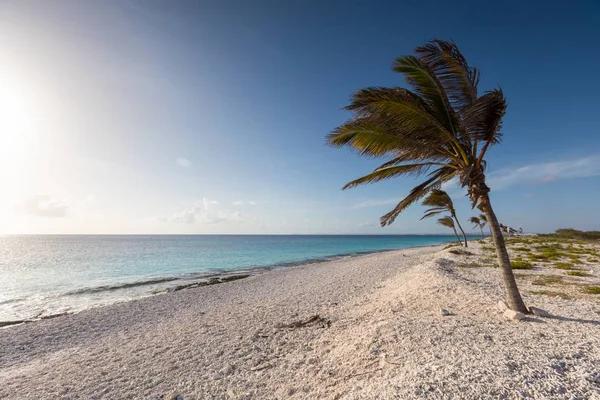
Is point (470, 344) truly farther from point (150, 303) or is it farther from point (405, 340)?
point (150, 303)

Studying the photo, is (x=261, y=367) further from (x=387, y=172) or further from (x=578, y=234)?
(x=578, y=234)

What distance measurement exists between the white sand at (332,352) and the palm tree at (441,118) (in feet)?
6.66

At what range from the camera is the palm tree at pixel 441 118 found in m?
5.74

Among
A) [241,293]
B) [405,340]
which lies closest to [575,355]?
[405,340]

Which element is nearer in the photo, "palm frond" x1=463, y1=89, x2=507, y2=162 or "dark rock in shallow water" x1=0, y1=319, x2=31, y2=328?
"palm frond" x1=463, y1=89, x2=507, y2=162

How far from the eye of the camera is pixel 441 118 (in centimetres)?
628

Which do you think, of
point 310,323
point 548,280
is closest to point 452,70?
point 310,323

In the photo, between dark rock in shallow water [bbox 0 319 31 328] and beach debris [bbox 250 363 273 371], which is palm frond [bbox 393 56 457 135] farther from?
dark rock in shallow water [bbox 0 319 31 328]

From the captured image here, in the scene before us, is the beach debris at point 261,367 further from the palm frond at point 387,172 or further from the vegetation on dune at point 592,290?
the vegetation on dune at point 592,290

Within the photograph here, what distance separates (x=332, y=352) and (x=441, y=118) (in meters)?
5.98

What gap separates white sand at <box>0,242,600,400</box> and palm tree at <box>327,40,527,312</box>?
6.66 feet

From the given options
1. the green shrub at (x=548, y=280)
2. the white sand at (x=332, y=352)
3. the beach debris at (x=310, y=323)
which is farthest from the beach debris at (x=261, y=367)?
the green shrub at (x=548, y=280)

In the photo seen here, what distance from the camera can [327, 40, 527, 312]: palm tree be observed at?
574 cm

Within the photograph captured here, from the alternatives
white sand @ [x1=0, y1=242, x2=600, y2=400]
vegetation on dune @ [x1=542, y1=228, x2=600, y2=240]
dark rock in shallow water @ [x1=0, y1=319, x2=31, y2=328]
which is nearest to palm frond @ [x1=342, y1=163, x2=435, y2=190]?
white sand @ [x1=0, y1=242, x2=600, y2=400]
